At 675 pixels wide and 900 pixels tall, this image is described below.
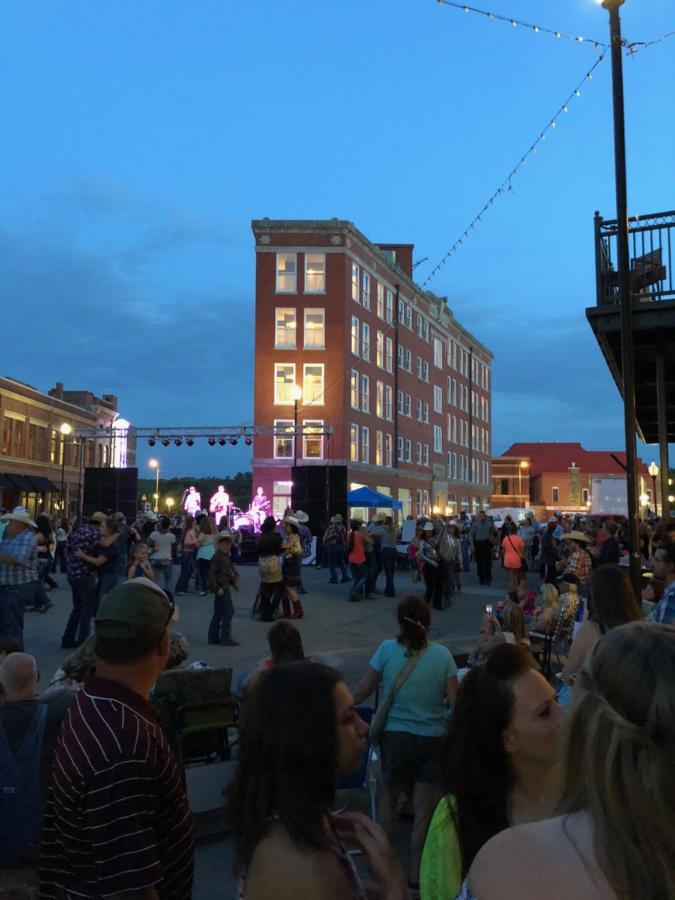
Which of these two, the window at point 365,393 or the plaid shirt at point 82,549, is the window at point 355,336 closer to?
the window at point 365,393

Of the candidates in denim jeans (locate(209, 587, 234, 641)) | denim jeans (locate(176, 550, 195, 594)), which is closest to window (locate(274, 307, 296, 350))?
denim jeans (locate(176, 550, 195, 594))

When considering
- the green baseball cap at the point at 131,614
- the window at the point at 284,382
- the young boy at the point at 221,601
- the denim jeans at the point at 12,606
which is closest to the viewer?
the green baseball cap at the point at 131,614

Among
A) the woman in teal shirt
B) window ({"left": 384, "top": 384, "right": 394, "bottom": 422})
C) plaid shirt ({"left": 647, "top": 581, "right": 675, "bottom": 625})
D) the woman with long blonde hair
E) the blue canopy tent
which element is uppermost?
window ({"left": 384, "top": 384, "right": 394, "bottom": 422})

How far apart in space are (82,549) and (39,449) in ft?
154

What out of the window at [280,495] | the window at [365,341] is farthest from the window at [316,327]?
the window at [280,495]

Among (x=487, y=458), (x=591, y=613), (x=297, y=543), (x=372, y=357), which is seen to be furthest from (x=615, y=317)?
(x=487, y=458)

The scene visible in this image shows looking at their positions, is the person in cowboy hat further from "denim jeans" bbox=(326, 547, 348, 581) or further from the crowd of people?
"denim jeans" bbox=(326, 547, 348, 581)

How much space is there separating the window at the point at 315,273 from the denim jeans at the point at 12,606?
3504 centimetres

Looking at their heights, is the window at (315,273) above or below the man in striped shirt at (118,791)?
above

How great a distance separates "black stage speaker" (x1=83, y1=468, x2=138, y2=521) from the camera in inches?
1113

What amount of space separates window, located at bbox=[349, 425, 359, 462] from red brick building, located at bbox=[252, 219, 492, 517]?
12 cm

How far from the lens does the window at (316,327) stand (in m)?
41.8

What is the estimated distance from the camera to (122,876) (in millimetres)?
1972

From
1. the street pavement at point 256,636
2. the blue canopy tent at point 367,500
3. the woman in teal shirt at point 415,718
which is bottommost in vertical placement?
the street pavement at point 256,636
